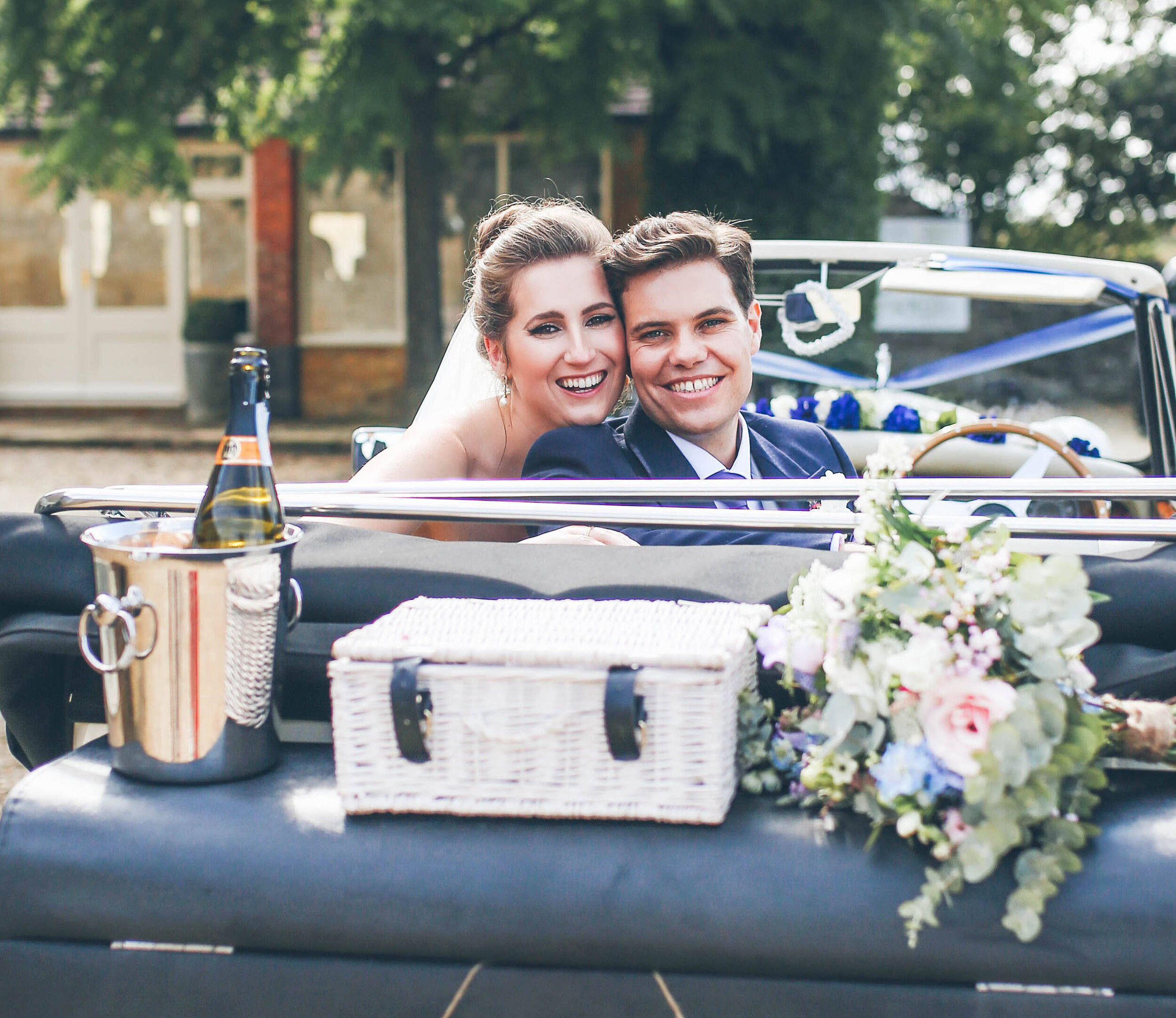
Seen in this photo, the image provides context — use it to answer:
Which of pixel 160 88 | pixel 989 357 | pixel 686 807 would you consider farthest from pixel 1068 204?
pixel 686 807

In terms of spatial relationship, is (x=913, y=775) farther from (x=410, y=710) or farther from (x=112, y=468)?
(x=112, y=468)

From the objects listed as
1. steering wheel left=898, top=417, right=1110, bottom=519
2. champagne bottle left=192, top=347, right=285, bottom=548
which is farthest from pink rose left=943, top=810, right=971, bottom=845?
steering wheel left=898, top=417, right=1110, bottom=519

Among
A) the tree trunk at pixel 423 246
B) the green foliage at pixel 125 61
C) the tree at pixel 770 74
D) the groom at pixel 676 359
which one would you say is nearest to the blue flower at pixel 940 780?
the groom at pixel 676 359

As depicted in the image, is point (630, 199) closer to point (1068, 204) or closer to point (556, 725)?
point (1068, 204)

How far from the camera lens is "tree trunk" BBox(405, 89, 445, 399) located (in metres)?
9.95

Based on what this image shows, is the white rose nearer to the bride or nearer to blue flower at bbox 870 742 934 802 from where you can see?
blue flower at bbox 870 742 934 802

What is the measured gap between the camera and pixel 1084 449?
12.0 ft

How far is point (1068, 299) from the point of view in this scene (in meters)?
3.09

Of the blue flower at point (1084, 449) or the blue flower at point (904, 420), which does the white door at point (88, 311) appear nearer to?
the blue flower at point (904, 420)

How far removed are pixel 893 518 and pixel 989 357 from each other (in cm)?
263

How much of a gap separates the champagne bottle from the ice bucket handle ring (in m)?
0.15

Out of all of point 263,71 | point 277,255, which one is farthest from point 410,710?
point 277,255

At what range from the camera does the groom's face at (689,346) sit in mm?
2369

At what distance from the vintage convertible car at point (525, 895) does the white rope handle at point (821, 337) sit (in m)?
2.05
